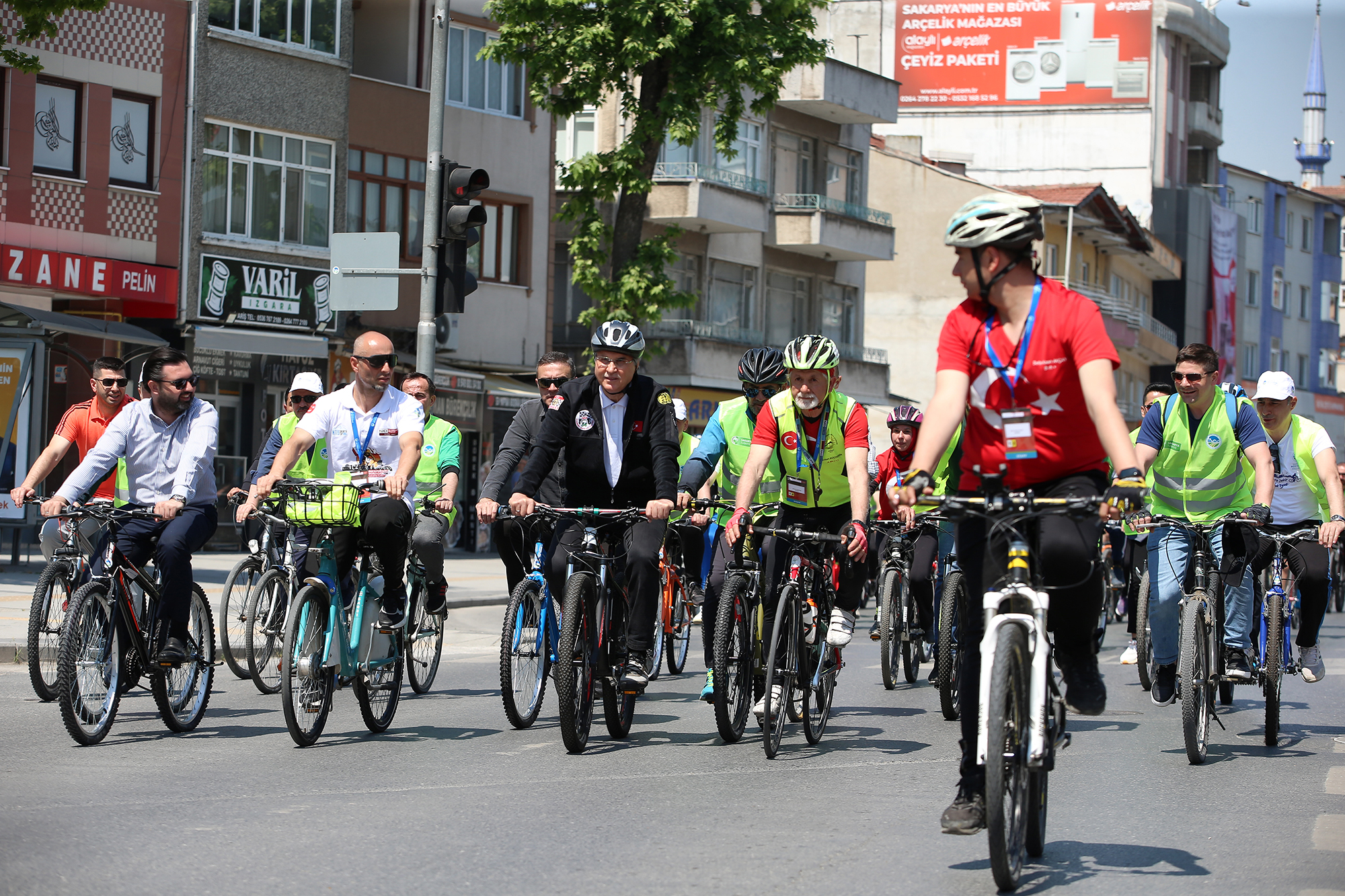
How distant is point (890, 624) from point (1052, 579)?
5.76 metres

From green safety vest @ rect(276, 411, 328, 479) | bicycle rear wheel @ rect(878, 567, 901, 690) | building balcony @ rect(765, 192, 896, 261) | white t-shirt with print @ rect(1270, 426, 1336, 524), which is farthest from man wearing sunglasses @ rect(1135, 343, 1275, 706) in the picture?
building balcony @ rect(765, 192, 896, 261)

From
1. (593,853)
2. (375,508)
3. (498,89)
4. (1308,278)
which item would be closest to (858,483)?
(375,508)

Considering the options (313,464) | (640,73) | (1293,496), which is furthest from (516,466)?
(640,73)

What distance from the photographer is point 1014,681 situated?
17.8 ft

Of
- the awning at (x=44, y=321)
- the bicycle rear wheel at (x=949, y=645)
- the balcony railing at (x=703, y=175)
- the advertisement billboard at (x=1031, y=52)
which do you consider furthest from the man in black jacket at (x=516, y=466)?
the advertisement billboard at (x=1031, y=52)

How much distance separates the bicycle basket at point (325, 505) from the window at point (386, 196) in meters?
21.0

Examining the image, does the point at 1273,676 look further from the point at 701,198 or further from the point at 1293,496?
the point at 701,198

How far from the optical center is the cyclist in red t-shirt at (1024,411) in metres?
5.73

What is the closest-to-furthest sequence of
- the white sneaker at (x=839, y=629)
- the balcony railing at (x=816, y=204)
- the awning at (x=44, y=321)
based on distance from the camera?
the white sneaker at (x=839, y=629), the awning at (x=44, y=321), the balcony railing at (x=816, y=204)

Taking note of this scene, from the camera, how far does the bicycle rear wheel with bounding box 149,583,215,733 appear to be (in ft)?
Result: 28.9

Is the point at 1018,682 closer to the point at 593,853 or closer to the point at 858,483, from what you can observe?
the point at 593,853

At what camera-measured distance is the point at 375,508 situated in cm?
852

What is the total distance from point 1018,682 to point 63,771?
4.10m

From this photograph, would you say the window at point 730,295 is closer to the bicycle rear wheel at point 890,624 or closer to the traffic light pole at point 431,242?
the traffic light pole at point 431,242
